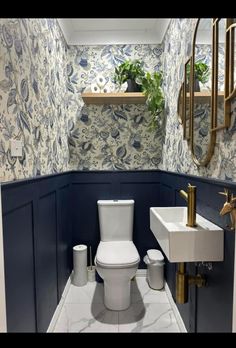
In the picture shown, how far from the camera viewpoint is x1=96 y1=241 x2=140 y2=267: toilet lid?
1.68 meters

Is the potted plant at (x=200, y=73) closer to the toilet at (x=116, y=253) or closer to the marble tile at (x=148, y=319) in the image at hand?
the toilet at (x=116, y=253)

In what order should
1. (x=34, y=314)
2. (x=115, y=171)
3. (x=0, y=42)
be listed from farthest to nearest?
(x=115, y=171) < (x=34, y=314) < (x=0, y=42)

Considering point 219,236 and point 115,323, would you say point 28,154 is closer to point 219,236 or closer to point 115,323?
point 219,236

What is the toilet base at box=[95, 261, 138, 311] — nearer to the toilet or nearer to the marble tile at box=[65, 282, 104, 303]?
the toilet

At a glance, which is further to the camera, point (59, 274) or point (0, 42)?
point (59, 274)

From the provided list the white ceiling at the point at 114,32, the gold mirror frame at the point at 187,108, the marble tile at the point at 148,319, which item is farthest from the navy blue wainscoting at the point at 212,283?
the white ceiling at the point at 114,32

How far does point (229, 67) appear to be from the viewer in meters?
0.98

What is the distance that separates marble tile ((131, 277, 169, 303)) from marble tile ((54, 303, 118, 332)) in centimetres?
29

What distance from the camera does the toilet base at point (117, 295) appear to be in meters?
1.75

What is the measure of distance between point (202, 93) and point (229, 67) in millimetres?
339

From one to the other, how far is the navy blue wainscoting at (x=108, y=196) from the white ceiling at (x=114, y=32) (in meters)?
1.36

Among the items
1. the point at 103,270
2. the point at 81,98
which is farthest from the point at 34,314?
the point at 81,98

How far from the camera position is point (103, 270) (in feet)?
5.57
